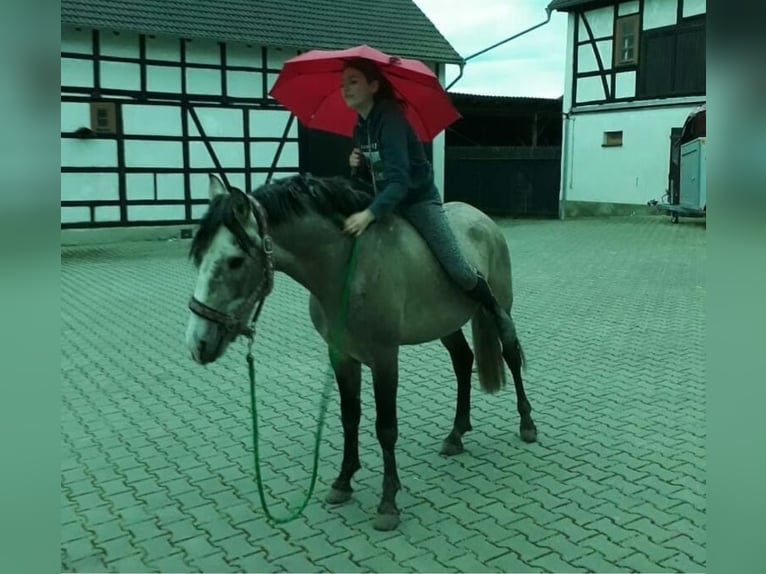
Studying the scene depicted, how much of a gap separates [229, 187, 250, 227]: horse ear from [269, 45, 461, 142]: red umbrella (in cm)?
85

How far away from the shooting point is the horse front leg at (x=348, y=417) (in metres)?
3.53

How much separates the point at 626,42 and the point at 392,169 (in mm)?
19317

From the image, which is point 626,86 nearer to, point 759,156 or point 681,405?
point 681,405

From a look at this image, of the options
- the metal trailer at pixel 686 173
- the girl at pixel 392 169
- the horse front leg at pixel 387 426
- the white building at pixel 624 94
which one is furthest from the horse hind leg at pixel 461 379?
the white building at pixel 624 94

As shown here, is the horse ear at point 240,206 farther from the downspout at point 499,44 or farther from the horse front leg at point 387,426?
the downspout at point 499,44

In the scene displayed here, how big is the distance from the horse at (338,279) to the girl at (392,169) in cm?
7

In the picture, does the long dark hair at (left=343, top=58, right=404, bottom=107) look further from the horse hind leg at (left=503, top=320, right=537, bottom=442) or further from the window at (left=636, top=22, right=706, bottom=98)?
the window at (left=636, top=22, right=706, bottom=98)

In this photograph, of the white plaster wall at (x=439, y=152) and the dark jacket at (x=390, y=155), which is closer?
the dark jacket at (x=390, y=155)

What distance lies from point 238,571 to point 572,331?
5125mm

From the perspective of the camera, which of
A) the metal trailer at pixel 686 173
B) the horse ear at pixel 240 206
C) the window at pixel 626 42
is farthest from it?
the window at pixel 626 42

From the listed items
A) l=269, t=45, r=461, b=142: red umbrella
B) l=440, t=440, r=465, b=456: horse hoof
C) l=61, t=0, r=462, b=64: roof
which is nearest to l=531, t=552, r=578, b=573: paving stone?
l=440, t=440, r=465, b=456: horse hoof

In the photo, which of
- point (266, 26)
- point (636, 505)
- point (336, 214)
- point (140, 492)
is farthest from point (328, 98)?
point (266, 26)

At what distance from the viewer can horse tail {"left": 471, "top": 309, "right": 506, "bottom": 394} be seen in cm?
417

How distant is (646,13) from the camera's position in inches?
762
